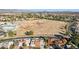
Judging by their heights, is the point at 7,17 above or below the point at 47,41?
above

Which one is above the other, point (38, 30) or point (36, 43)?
point (38, 30)
